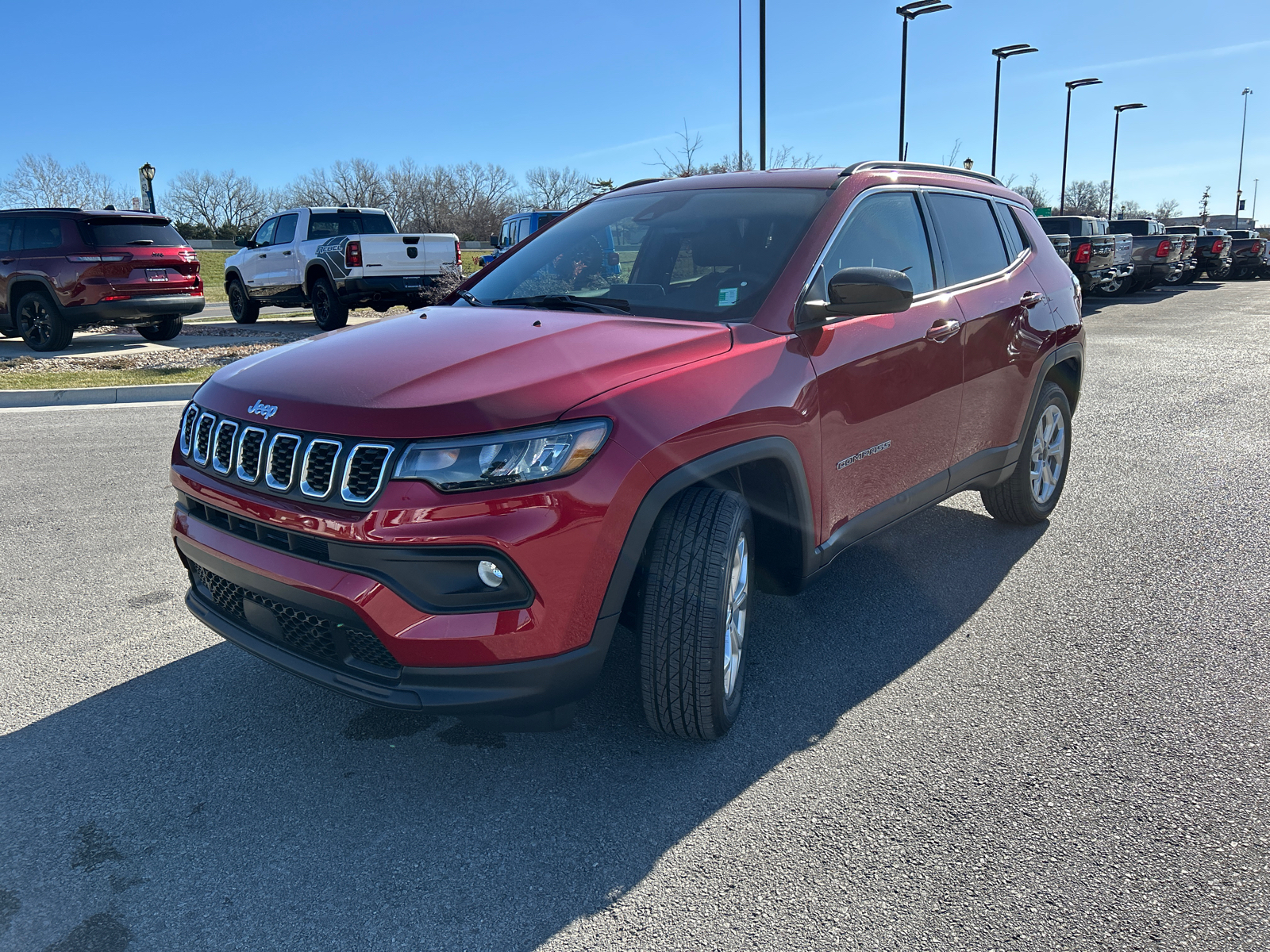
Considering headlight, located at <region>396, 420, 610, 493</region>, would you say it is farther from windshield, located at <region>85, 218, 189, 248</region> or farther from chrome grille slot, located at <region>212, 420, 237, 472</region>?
windshield, located at <region>85, 218, 189, 248</region>

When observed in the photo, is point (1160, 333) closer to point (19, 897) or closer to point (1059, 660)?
point (1059, 660)

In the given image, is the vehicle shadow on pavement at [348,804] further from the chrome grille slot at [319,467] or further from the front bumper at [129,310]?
the front bumper at [129,310]

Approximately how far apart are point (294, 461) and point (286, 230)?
1561 centimetres

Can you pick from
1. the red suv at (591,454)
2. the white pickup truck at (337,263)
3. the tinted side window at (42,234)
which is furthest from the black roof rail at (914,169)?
the tinted side window at (42,234)

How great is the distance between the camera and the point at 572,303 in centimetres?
352

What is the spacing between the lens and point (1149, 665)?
11.6 feet

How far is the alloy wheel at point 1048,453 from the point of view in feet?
16.5

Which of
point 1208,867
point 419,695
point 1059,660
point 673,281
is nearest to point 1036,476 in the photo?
point 1059,660

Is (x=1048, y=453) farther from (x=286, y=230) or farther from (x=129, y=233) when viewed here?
(x=286, y=230)

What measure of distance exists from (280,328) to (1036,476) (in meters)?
14.9

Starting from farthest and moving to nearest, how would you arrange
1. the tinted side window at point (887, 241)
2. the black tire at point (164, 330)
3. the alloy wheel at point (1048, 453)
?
the black tire at point (164, 330) < the alloy wheel at point (1048, 453) < the tinted side window at point (887, 241)

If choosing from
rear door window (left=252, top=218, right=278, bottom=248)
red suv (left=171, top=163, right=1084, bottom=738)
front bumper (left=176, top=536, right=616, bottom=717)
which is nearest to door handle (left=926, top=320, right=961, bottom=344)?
red suv (left=171, top=163, right=1084, bottom=738)

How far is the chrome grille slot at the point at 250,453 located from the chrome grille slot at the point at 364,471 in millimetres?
359

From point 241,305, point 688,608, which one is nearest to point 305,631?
point 688,608
